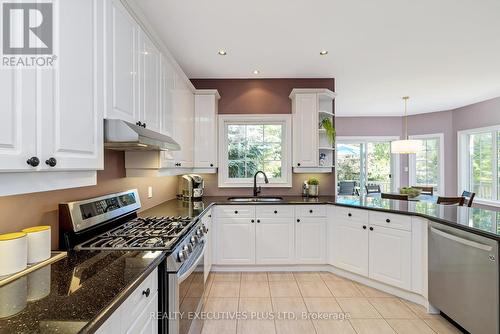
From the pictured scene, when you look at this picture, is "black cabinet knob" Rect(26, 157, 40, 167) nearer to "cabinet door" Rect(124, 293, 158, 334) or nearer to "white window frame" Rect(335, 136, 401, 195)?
"cabinet door" Rect(124, 293, 158, 334)

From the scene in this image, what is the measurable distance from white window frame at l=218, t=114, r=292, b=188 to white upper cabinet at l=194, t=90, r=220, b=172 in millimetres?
252

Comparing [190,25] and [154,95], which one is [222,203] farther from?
[190,25]

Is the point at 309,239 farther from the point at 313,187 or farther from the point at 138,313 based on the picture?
the point at 138,313

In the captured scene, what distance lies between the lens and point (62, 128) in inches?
42.5

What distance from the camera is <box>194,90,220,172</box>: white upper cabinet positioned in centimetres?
360

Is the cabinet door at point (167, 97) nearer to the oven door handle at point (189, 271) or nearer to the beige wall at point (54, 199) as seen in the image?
the beige wall at point (54, 199)

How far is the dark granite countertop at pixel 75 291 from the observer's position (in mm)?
761

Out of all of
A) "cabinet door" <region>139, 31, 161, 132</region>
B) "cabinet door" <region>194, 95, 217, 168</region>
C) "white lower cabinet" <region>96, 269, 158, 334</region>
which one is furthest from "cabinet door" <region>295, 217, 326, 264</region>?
"white lower cabinet" <region>96, 269, 158, 334</region>

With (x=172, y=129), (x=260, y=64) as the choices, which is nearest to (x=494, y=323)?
(x=172, y=129)

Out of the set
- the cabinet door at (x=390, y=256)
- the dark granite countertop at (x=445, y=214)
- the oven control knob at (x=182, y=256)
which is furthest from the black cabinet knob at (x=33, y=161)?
the cabinet door at (x=390, y=256)

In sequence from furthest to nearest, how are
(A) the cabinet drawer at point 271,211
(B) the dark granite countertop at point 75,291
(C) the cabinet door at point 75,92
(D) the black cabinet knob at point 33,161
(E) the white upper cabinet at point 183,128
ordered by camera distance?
(A) the cabinet drawer at point 271,211 < (E) the white upper cabinet at point 183,128 < (C) the cabinet door at point 75,92 < (D) the black cabinet knob at point 33,161 < (B) the dark granite countertop at point 75,291

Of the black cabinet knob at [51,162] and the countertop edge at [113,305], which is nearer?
the countertop edge at [113,305]

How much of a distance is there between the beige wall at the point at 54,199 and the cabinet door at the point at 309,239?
1846 millimetres

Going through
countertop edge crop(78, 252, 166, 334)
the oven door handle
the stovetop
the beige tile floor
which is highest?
the stovetop
